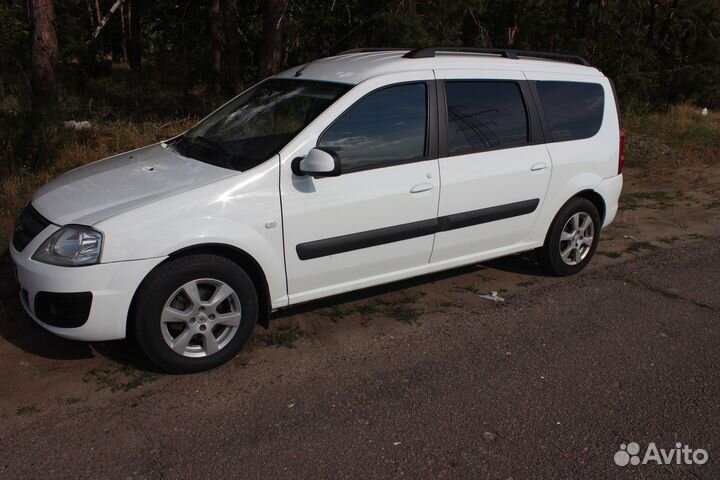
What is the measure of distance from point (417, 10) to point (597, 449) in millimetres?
8796

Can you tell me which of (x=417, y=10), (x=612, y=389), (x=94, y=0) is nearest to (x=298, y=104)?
(x=612, y=389)

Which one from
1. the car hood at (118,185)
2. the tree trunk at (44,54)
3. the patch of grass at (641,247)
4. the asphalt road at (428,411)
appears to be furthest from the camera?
the tree trunk at (44,54)

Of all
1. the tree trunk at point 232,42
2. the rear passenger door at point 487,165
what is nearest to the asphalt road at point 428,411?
the rear passenger door at point 487,165

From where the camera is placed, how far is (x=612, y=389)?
4121mm

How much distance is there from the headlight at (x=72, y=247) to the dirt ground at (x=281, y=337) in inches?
30.0

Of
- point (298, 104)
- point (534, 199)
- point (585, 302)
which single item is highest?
point (298, 104)

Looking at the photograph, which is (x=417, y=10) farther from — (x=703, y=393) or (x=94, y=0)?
(x=94, y=0)

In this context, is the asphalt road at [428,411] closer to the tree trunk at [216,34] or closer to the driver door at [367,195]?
the driver door at [367,195]

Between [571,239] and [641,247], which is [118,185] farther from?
[641,247]

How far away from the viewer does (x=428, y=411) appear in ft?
12.6

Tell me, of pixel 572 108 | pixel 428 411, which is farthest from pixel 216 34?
pixel 428 411

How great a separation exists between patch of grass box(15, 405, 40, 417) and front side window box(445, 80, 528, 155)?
3.10 meters

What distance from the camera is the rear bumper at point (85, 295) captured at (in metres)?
3.79

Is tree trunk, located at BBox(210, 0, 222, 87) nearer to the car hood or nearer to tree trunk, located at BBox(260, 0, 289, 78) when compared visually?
tree trunk, located at BBox(260, 0, 289, 78)
